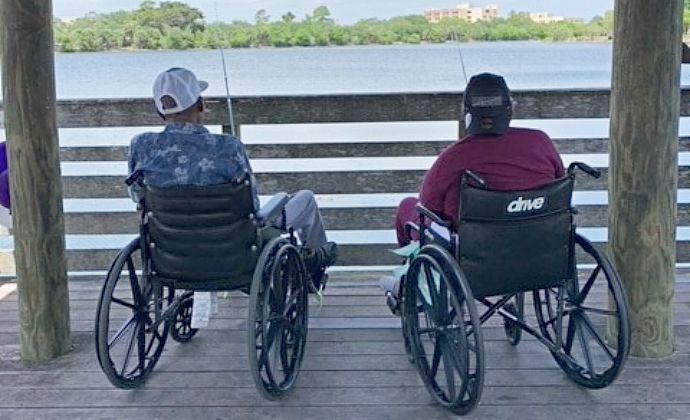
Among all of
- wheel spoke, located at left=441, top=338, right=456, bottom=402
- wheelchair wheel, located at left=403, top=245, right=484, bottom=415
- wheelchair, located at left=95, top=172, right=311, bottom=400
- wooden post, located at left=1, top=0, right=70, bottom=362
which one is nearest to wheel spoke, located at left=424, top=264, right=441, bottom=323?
wheelchair wheel, located at left=403, top=245, right=484, bottom=415

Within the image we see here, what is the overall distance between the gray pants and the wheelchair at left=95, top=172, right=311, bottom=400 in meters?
0.39

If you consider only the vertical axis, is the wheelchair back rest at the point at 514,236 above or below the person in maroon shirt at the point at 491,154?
below

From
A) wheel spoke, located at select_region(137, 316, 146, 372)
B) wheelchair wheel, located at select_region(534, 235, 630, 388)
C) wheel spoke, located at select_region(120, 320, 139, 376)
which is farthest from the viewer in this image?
wheel spoke, located at select_region(137, 316, 146, 372)

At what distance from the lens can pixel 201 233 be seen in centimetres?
278

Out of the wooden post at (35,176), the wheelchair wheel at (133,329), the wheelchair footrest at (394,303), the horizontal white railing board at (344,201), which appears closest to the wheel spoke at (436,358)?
the wheelchair footrest at (394,303)

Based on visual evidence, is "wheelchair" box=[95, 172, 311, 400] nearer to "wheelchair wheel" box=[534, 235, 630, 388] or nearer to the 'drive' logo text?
the 'drive' logo text

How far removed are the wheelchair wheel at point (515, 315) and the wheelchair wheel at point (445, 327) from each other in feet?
1.11

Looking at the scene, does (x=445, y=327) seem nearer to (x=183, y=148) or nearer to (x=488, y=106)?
(x=488, y=106)

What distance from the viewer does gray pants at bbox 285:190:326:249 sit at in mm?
3459

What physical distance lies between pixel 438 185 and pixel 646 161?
803 mm

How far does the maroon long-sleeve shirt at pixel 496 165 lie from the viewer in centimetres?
270

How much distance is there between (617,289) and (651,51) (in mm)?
880

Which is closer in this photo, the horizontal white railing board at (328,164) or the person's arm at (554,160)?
the person's arm at (554,160)

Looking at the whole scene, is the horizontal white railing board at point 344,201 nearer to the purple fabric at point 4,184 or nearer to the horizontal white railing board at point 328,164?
the horizontal white railing board at point 328,164
